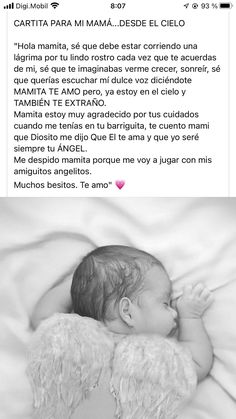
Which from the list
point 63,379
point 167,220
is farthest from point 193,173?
point 63,379

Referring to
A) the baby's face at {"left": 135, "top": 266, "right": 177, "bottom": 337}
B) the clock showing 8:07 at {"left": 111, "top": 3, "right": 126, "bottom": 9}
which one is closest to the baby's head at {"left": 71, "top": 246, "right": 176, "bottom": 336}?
the baby's face at {"left": 135, "top": 266, "right": 177, "bottom": 337}

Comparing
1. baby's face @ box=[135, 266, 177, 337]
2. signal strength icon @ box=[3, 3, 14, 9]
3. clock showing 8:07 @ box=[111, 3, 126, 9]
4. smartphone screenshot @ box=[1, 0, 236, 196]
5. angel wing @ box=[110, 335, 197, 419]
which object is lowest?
angel wing @ box=[110, 335, 197, 419]

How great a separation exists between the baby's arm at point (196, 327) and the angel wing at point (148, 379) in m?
0.05

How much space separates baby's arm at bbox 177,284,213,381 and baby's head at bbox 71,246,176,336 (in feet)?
0.06

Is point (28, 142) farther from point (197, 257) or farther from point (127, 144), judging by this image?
point (197, 257)

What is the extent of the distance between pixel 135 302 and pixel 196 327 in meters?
0.09

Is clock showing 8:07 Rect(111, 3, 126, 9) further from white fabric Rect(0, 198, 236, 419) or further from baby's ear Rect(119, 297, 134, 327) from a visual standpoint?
baby's ear Rect(119, 297, 134, 327)

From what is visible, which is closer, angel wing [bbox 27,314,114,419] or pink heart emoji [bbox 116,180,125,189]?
angel wing [bbox 27,314,114,419]

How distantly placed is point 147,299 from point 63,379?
0.14m

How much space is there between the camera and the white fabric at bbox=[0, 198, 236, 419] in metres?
0.76

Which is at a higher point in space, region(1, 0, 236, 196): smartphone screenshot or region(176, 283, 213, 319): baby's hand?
region(1, 0, 236, 196): smartphone screenshot

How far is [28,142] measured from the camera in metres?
0.78

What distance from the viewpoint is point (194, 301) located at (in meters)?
0.74

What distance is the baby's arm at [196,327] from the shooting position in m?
0.72
